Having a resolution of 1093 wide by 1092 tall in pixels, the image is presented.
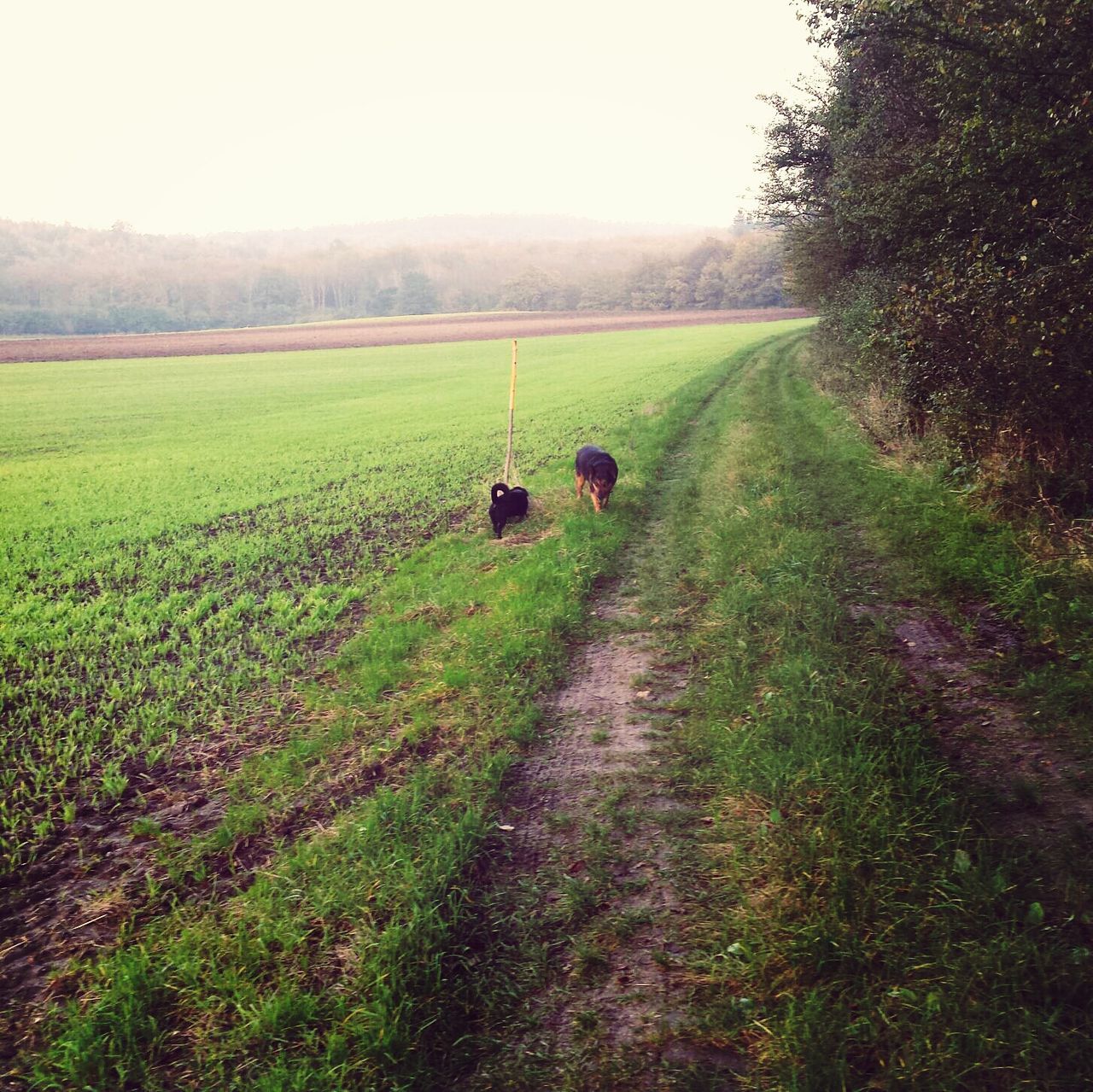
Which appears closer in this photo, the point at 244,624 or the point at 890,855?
the point at 890,855

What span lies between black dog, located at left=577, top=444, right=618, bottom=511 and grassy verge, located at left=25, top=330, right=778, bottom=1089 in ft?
17.4

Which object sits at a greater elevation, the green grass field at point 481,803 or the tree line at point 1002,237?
the tree line at point 1002,237

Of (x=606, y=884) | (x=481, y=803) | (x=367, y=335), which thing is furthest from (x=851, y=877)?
(x=367, y=335)

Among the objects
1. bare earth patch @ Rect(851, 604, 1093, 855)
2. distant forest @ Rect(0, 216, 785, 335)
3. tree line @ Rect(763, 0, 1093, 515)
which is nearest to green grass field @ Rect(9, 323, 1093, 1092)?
bare earth patch @ Rect(851, 604, 1093, 855)

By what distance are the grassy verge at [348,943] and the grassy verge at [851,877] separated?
1.43 meters

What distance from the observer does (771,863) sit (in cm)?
404

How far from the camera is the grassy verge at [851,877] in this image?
9.83ft

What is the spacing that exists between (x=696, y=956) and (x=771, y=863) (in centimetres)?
75

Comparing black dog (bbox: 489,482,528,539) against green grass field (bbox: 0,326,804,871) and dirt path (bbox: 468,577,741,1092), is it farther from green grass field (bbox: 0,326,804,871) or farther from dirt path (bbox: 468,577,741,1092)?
dirt path (bbox: 468,577,741,1092)

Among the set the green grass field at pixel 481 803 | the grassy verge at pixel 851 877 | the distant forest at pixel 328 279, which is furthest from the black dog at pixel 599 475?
the distant forest at pixel 328 279

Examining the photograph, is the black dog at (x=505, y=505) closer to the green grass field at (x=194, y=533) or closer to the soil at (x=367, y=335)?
the green grass field at (x=194, y=533)

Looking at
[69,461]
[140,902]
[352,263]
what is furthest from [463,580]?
[352,263]

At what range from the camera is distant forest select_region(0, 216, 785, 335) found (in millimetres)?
113562

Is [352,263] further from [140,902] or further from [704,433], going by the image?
[140,902]
